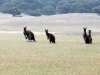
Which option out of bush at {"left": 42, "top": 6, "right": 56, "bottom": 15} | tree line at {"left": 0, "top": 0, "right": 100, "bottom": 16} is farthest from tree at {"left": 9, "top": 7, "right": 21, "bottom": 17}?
bush at {"left": 42, "top": 6, "right": 56, "bottom": 15}

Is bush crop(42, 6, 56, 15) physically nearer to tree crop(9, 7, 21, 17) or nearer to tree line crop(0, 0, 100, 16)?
tree line crop(0, 0, 100, 16)

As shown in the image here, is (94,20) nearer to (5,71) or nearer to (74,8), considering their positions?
(74,8)

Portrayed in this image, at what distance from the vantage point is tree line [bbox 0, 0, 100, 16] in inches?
3219

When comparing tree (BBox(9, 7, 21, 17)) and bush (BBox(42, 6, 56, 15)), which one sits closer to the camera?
tree (BBox(9, 7, 21, 17))

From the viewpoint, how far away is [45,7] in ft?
292

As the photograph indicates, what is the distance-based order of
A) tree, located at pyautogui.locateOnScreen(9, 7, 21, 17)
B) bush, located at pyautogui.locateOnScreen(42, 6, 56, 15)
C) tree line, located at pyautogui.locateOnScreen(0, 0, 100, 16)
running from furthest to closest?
bush, located at pyautogui.locateOnScreen(42, 6, 56, 15) → tree line, located at pyautogui.locateOnScreen(0, 0, 100, 16) → tree, located at pyautogui.locateOnScreen(9, 7, 21, 17)

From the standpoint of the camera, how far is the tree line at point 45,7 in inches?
3219

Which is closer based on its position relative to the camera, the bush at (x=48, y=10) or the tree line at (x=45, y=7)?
the tree line at (x=45, y=7)

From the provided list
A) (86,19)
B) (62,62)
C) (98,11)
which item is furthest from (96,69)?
(98,11)

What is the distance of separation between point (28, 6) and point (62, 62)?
260ft

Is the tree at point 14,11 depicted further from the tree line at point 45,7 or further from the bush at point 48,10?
the bush at point 48,10

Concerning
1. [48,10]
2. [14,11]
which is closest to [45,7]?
[48,10]

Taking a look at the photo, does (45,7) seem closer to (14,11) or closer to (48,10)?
(48,10)

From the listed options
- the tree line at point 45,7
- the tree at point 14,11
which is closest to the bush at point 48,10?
the tree line at point 45,7
